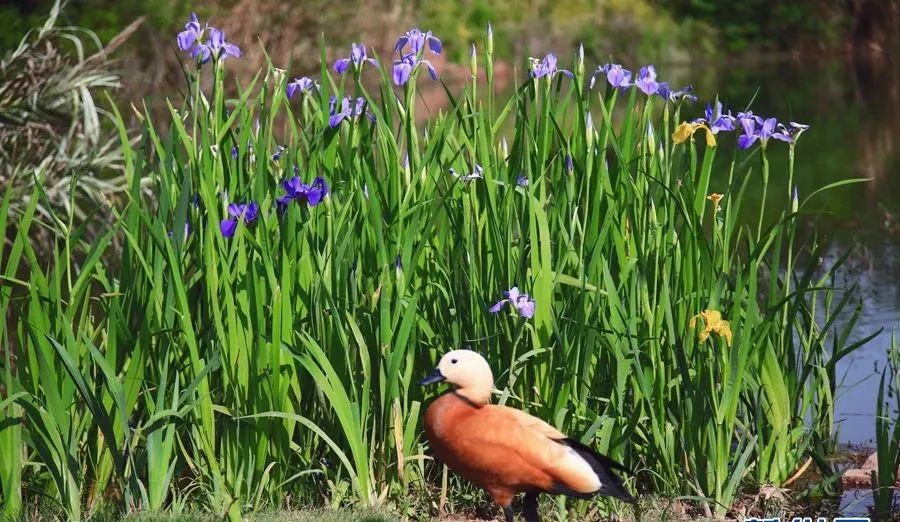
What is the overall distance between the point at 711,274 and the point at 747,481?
633 millimetres

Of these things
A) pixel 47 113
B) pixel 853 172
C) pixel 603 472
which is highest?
pixel 47 113

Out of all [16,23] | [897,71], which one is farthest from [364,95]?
[897,71]

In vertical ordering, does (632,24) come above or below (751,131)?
above

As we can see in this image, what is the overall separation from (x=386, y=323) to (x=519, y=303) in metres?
0.37

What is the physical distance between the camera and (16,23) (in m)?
9.78

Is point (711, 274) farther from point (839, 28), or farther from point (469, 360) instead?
point (839, 28)

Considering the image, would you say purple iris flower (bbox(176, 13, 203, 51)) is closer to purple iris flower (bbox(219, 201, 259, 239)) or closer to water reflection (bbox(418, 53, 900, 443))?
purple iris flower (bbox(219, 201, 259, 239))

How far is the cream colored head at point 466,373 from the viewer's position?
9.20 ft

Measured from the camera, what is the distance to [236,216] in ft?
11.1

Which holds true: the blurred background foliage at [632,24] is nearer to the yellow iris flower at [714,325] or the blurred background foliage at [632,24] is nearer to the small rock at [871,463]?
the small rock at [871,463]

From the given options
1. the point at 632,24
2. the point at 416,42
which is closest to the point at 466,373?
the point at 416,42

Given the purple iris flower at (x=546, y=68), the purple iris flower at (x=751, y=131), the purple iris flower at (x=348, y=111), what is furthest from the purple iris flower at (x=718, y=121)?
the purple iris flower at (x=348, y=111)

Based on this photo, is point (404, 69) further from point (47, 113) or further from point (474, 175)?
point (47, 113)

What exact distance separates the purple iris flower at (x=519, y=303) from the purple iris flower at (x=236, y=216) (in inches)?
28.0
